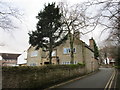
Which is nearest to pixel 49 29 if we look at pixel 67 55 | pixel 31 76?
pixel 67 55

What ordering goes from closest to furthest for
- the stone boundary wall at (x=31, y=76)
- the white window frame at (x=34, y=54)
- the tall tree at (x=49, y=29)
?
the stone boundary wall at (x=31, y=76), the tall tree at (x=49, y=29), the white window frame at (x=34, y=54)

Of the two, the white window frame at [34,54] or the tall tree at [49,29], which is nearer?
the tall tree at [49,29]

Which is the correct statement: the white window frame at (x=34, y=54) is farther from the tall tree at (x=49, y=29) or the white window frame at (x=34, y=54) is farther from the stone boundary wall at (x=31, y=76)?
the stone boundary wall at (x=31, y=76)

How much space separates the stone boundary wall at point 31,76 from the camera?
Answer: 8.27 meters

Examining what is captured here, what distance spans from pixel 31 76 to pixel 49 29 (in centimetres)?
1772

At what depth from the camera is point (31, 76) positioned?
34.7 ft

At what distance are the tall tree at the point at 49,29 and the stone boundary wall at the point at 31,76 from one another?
472 inches

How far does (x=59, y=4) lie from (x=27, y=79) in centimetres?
2141

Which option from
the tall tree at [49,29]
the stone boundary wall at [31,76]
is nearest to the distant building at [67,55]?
the tall tree at [49,29]

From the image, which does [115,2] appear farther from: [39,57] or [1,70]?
[39,57]

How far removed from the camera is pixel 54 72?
1477 cm

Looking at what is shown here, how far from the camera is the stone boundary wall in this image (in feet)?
27.1

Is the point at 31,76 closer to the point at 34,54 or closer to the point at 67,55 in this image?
the point at 67,55

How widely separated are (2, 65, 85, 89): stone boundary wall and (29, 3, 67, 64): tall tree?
39.3ft
